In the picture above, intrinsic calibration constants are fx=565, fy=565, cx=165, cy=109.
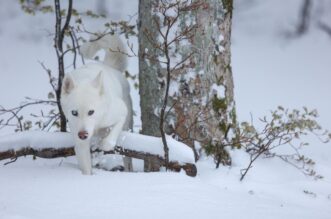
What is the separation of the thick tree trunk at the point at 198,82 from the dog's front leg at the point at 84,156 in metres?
0.78

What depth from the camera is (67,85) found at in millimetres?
3879

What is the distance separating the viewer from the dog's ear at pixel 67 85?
384 cm

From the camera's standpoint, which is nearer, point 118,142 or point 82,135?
point 82,135

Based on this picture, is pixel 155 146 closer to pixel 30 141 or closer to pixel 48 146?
pixel 48 146

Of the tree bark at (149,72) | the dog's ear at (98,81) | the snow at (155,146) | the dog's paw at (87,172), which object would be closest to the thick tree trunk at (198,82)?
the tree bark at (149,72)

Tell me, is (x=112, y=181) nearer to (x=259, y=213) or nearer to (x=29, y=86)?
(x=259, y=213)

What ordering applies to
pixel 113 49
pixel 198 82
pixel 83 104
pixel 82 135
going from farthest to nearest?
pixel 113 49 → pixel 198 82 → pixel 83 104 → pixel 82 135

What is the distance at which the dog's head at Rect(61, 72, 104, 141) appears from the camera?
12.3 feet

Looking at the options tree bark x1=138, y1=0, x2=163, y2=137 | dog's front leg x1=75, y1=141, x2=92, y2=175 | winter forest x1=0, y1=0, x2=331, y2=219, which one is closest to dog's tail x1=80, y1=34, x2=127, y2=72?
winter forest x1=0, y1=0, x2=331, y2=219

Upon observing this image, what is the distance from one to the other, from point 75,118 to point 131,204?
96 centimetres

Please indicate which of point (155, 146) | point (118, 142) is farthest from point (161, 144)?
point (118, 142)

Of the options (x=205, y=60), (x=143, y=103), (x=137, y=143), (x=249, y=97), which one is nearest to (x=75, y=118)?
(x=137, y=143)

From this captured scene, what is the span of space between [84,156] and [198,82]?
3.77 ft

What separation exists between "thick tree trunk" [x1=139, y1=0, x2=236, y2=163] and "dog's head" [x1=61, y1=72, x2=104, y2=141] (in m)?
0.71
